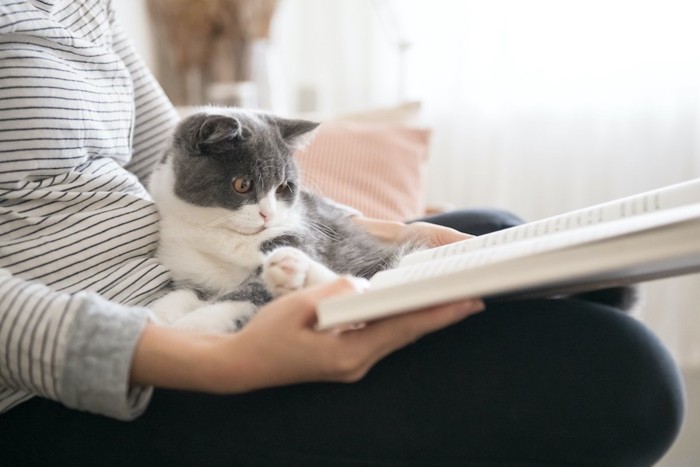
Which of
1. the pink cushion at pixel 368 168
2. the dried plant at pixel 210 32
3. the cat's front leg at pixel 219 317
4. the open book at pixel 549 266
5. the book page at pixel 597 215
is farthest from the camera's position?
the dried plant at pixel 210 32

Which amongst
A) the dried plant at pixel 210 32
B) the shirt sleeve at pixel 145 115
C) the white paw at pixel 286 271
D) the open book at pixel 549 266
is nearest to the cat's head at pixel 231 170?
the shirt sleeve at pixel 145 115

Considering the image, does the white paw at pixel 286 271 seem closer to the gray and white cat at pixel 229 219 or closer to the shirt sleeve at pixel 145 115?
the gray and white cat at pixel 229 219

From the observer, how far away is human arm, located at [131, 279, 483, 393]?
0.63 metres

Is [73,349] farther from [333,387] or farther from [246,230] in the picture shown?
[246,230]

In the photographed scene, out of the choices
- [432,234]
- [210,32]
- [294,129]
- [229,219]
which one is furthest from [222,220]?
[210,32]

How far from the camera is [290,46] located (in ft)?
8.34

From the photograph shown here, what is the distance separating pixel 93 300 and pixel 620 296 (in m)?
0.68

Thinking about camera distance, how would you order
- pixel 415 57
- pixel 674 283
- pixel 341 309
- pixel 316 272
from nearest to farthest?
pixel 341 309, pixel 316 272, pixel 674 283, pixel 415 57

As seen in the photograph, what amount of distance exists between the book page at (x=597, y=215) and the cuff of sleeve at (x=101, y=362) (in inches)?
15.0

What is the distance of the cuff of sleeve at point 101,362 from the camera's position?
2.11 feet

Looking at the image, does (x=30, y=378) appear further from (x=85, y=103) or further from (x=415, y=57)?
(x=415, y=57)

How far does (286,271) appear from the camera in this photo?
78 cm

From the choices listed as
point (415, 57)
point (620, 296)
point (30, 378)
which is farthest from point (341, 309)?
point (415, 57)

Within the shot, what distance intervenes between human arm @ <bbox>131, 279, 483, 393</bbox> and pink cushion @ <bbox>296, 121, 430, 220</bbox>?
924 mm
